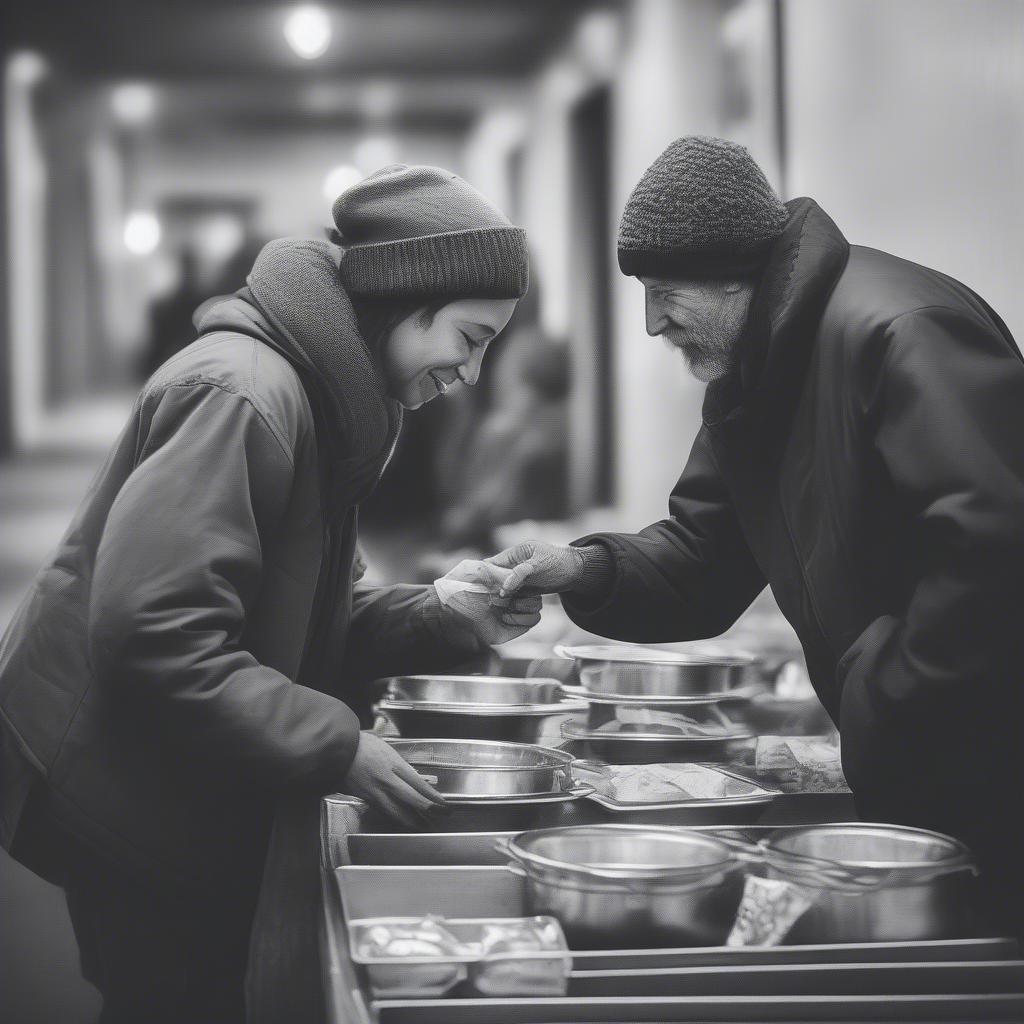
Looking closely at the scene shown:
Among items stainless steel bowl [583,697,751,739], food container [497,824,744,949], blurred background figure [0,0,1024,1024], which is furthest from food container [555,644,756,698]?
blurred background figure [0,0,1024,1024]

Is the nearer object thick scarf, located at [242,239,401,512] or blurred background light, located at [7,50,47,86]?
thick scarf, located at [242,239,401,512]

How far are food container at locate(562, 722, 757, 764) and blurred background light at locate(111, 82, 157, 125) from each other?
232 inches

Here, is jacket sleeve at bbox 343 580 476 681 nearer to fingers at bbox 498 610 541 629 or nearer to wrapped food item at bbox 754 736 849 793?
fingers at bbox 498 610 541 629

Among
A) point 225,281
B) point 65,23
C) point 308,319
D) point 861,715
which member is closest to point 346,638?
point 308,319

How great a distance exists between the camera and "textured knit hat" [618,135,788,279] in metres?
1.78

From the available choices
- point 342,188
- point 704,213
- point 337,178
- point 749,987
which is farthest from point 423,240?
point 337,178

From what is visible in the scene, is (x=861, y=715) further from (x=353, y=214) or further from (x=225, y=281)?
(x=225, y=281)

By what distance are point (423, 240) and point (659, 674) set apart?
860mm

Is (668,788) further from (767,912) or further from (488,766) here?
(767,912)

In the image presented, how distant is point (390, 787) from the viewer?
150 cm

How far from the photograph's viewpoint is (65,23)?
6.84 metres

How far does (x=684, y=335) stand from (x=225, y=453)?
2.59 feet

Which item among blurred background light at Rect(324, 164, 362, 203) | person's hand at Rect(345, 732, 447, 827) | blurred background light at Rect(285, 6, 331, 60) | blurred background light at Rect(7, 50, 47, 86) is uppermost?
blurred background light at Rect(285, 6, 331, 60)

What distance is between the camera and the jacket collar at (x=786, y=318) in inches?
68.7
